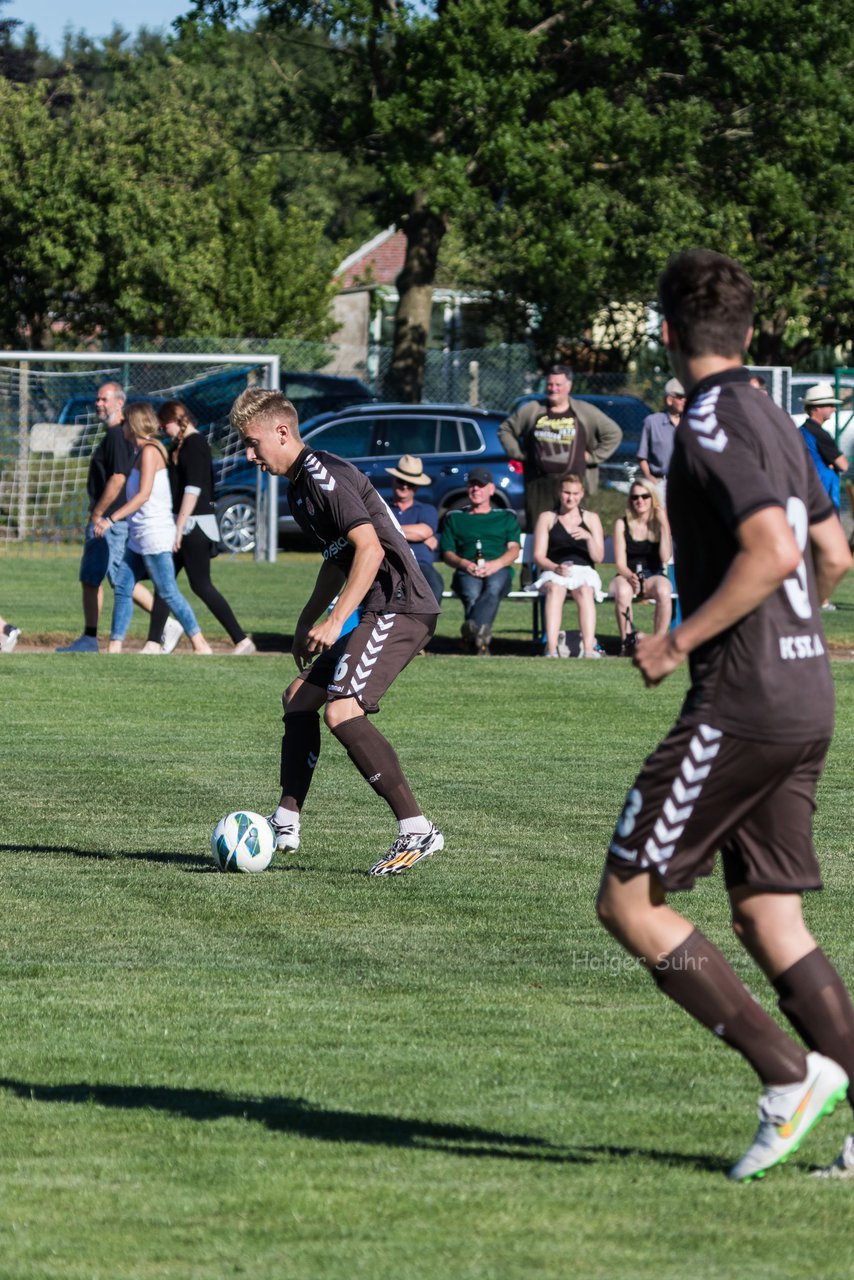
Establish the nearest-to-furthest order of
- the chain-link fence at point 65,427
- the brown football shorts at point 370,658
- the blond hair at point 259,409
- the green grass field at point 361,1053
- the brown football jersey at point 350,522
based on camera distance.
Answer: the green grass field at point 361,1053, the blond hair at point 259,409, the brown football jersey at point 350,522, the brown football shorts at point 370,658, the chain-link fence at point 65,427

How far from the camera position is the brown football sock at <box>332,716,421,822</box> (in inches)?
302

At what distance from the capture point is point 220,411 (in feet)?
91.3

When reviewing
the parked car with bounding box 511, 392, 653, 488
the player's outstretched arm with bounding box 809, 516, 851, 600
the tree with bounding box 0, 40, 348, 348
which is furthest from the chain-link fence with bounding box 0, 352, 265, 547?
the player's outstretched arm with bounding box 809, 516, 851, 600

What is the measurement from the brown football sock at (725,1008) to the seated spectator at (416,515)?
1135cm

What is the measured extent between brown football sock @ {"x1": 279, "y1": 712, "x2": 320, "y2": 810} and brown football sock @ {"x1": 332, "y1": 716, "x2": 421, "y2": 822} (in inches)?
9.1

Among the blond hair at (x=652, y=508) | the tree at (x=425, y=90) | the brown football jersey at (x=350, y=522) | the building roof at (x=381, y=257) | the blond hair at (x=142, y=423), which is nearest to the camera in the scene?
the brown football jersey at (x=350, y=522)

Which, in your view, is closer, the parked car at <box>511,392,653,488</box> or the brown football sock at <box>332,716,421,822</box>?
the brown football sock at <box>332,716,421,822</box>

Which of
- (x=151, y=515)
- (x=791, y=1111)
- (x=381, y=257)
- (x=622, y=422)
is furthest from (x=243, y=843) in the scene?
(x=381, y=257)

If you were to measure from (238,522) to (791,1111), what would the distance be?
2253 centimetres

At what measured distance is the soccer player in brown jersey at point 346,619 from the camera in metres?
7.21

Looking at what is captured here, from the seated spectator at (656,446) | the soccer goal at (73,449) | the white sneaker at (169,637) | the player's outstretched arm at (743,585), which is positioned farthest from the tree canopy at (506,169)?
the player's outstretched arm at (743,585)

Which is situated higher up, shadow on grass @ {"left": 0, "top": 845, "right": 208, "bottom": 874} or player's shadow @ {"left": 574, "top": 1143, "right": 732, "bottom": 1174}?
player's shadow @ {"left": 574, "top": 1143, "right": 732, "bottom": 1174}

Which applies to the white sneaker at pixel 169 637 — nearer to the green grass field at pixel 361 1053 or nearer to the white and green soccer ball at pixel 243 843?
the green grass field at pixel 361 1053

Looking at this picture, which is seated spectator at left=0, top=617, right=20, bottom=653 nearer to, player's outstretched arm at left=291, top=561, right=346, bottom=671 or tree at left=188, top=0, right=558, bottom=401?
player's outstretched arm at left=291, top=561, right=346, bottom=671
